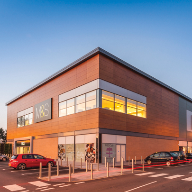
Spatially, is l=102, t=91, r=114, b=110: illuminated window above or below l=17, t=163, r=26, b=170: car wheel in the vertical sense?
above

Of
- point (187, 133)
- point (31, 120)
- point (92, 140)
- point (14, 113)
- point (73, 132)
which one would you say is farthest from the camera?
point (14, 113)

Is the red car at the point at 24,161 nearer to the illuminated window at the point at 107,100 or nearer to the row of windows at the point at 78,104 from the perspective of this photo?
the row of windows at the point at 78,104

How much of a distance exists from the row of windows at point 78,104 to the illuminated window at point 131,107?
21.6 feet

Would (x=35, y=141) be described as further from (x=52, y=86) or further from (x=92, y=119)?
(x=92, y=119)

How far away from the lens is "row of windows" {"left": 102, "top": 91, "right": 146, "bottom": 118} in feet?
95.3

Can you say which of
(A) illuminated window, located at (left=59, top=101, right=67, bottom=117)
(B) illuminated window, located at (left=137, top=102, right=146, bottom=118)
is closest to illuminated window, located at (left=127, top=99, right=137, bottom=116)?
(B) illuminated window, located at (left=137, top=102, right=146, bottom=118)

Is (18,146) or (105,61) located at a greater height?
(105,61)

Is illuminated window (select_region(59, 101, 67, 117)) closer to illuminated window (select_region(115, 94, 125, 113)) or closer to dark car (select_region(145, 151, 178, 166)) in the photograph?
illuminated window (select_region(115, 94, 125, 113))

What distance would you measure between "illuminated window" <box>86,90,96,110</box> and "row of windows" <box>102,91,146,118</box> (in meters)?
1.15

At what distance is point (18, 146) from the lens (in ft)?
166

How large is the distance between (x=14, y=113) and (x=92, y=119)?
3238 centimetres

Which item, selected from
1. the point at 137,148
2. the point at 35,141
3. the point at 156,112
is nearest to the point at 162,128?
the point at 156,112

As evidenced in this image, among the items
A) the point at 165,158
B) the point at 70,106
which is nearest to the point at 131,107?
the point at 70,106

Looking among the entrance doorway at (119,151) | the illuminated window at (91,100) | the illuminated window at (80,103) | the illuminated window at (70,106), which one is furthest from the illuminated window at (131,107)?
the illuminated window at (70,106)
